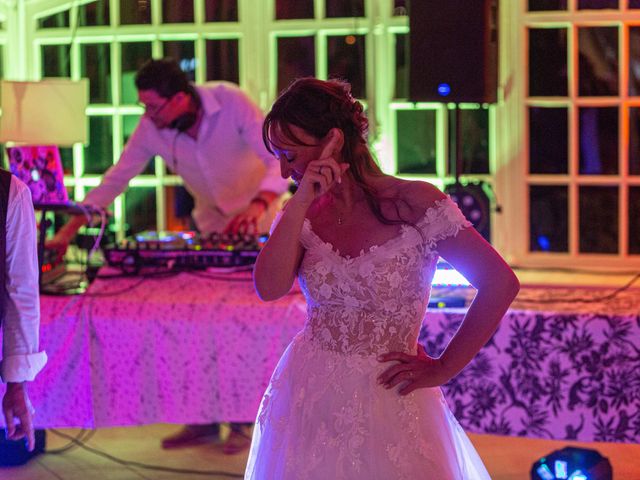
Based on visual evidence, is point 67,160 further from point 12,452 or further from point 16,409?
point 16,409

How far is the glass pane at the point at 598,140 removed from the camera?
531cm

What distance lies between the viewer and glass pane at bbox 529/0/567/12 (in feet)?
17.4

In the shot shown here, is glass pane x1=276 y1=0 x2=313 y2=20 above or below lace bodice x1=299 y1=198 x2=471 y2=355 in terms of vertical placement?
above

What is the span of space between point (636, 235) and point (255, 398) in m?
2.73

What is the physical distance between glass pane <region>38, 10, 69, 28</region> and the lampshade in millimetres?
1436

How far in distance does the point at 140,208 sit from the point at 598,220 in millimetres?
2708

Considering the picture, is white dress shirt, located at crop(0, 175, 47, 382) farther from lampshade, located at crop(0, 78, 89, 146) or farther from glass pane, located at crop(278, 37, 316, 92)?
glass pane, located at crop(278, 37, 316, 92)

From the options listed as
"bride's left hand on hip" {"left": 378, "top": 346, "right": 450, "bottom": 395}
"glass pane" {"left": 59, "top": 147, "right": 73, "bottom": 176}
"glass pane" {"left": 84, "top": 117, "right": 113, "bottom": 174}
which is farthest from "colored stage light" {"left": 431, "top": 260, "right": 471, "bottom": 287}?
"glass pane" {"left": 59, "top": 147, "right": 73, "bottom": 176}

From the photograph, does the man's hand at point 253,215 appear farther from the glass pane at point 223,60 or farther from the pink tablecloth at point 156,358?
the glass pane at point 223,60

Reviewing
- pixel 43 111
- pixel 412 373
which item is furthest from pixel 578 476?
pixel 43 111

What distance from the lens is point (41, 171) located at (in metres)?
Answer: 3.65

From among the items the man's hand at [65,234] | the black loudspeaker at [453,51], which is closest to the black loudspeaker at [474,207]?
the black loudspeaker at [453,51]

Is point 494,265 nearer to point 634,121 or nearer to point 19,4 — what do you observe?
point 634,121

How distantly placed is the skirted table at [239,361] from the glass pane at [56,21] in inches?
107
